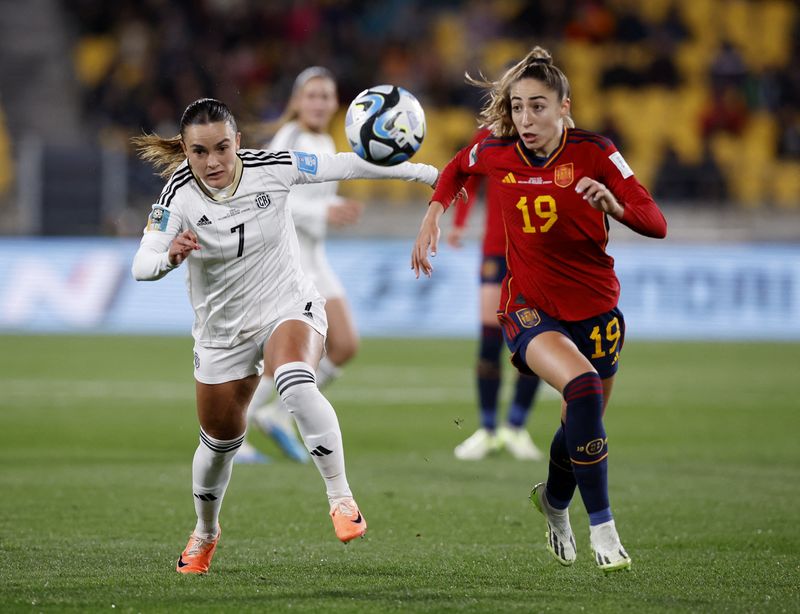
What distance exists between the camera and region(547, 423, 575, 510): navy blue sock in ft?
19.8

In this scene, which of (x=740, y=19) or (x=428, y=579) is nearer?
(x=428, y=579)

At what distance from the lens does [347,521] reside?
17.9 feet

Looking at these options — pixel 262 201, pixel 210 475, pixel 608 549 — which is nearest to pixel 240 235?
pixel 262 201

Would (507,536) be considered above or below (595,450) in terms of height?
below

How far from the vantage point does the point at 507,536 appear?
6879 millimetres

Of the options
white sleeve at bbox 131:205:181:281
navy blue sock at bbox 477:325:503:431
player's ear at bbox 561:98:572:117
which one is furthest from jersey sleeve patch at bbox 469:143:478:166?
navy blue sock at bbox 477:325:503:431

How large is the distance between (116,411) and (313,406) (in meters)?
7.45

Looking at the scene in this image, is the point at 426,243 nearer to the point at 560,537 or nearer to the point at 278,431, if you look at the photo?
the point at 560,537

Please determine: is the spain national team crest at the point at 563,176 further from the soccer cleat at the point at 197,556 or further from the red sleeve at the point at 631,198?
the soccer cleat at the point at 197,556

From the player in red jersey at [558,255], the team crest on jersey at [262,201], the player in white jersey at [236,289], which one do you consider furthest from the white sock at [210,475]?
the player in red jersey at [558,255]

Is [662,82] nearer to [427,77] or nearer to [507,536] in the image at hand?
[427,77]

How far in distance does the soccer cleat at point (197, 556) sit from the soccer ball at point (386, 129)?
6.32 ft

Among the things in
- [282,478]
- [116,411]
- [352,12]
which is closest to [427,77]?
[352,12]

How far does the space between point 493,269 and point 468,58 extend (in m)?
15.5
